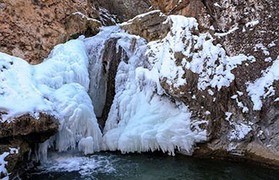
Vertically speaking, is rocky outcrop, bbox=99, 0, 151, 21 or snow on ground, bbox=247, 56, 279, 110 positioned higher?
rocky outcrop, bbox=99, 0, 151, 21

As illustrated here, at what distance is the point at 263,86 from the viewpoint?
23.3 feet

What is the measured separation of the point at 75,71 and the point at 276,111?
175 inches

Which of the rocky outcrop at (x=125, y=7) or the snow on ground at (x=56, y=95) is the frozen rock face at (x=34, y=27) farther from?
the rocky outcrop at (x=125, y=7)

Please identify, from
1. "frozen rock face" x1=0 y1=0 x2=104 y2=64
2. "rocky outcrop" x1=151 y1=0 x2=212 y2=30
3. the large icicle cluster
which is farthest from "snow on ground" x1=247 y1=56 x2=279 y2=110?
"frozen rock face" x1=0 y1=0 x2=104 y2=64

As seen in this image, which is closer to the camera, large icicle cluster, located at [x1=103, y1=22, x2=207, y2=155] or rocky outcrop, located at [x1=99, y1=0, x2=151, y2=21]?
large icicle cluster, located at [x1=103, y1=22, x2=207, y2=155]

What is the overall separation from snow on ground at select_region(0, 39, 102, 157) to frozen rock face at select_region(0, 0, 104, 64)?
1.84m

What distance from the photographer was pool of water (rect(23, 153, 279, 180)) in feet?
19.8

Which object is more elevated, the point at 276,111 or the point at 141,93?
the point at 141,93

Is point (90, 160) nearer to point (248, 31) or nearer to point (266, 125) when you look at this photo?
point (266, 125)

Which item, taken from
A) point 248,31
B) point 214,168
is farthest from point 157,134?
point 248,31

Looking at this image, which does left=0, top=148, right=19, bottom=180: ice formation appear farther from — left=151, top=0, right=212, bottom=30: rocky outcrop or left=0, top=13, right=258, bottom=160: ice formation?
left=151, top=0, right=212, bottom=30: rocky outcrop

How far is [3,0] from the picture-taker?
9.75 m

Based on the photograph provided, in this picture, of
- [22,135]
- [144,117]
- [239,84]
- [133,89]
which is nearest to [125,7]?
[133,89]

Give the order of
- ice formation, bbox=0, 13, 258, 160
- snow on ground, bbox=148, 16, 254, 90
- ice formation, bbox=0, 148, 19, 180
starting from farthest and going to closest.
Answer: snow on ground, bbox=148, 16, 254, 90, ice formation, bbox=0, 13, 258, 160, ice formation, bbox=0, 148, 19, 180
